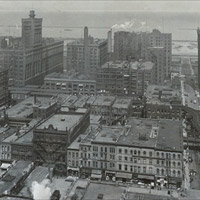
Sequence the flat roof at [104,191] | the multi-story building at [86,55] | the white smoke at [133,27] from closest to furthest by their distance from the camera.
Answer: the flat roof at [104,191] → the multi-story building at [86,55] → the white smoke at [133,27]

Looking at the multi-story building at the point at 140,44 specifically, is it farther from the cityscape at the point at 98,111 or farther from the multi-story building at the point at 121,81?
the multi-story building at the point at 121,81

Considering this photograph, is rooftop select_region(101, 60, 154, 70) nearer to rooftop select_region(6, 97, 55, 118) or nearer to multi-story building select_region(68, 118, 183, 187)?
rooftop select_region(6, 97, 55, 118)

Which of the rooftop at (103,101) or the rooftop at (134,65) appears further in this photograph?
the rooftop at (134,65)

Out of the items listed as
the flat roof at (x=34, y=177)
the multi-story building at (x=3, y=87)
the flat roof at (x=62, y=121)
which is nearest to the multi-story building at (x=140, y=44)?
the multi-story building at (x=3, y=87)

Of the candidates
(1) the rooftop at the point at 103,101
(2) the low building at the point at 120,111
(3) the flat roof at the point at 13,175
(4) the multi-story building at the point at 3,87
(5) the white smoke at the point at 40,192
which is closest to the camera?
(5) the white smoke at the point at 40,192

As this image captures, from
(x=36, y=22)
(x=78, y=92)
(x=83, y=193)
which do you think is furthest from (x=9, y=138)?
(x=36, y=22)

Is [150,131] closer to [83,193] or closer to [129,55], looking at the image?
[83,193]
